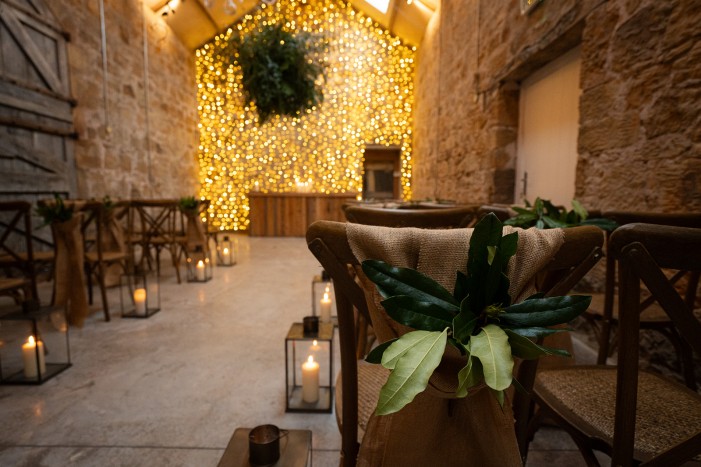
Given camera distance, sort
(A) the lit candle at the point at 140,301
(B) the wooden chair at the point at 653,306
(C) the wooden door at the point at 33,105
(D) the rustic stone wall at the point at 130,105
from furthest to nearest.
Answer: (D) the rustic stone wall at the point at 130,105
(C) the wooden door at the point at 33,105
(A) the lit candle at the point at 140,301
(B) the wooden chair at the point at 653,306

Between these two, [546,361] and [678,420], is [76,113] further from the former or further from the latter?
[678,420]

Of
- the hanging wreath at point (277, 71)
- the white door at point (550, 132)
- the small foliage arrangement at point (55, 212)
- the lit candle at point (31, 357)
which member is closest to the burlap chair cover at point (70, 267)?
the small foliage arrangement at point (55, 212)

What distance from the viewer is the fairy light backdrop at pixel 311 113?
7.98 m

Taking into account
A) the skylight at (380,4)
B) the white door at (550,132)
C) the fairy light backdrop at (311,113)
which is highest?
the skylight at (380,4)

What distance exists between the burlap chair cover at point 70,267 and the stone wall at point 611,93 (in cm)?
325

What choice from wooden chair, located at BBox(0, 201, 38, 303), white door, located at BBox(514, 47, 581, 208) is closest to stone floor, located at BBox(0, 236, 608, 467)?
wooden chair, located at BBox(0, 201, 38, 303)

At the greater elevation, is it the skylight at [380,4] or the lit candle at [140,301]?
the skylight at [380,4]

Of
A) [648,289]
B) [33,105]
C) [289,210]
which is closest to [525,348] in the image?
[648,289]

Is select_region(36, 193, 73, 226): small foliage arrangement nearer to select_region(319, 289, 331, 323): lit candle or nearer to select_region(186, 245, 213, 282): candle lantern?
select_region(186, 245, 213, 282): candle lantern

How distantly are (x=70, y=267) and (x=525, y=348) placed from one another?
2.89 metres

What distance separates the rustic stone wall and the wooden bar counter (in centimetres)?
146

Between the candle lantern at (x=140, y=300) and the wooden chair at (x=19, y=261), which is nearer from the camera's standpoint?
the wooden chair at (x=19, y=261)

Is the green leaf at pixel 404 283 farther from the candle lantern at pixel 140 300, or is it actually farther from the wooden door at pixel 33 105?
the wooden door at pixel 33 105

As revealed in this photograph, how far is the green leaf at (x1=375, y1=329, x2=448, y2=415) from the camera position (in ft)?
1.49
